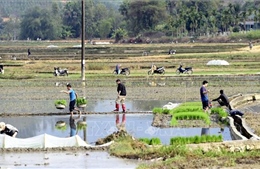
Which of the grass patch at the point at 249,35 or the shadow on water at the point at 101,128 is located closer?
the shadow on water at the point at 101,128

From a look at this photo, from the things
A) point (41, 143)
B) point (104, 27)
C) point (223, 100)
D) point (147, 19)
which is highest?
point (147, 19)

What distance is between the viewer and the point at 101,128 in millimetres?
23656

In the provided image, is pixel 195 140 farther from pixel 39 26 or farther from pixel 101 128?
pixel 39 26

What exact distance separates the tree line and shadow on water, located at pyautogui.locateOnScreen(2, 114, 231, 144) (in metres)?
94.4

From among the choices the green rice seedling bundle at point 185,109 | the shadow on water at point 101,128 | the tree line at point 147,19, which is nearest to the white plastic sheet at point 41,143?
the shadow on water at point 101,128

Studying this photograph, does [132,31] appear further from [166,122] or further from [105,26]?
[166,122]

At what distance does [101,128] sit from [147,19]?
12395cm

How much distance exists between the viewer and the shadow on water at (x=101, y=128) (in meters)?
22.0

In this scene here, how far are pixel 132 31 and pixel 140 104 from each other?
11771cm

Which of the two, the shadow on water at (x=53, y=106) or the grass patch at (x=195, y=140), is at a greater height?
the grass patch at (x=195, y=140)

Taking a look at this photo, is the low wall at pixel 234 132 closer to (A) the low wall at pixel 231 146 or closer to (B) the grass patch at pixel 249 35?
(A) the low wall at pixel 231 146

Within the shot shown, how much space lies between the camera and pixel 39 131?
2334 centimetres

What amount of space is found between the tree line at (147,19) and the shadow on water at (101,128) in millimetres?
94378

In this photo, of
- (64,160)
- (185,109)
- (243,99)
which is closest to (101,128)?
(185,109)
